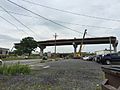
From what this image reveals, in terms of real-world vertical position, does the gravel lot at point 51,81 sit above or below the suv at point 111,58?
below

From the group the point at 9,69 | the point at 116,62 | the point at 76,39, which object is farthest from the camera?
the point at 76,39

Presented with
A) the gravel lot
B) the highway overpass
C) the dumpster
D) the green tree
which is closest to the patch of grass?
the gravel lot

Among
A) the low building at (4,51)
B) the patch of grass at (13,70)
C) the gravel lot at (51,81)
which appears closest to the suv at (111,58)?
the gravel lot at (51,81)

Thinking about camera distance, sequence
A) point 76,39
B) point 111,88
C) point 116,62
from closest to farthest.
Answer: point 111,88 → point 116,62 → point 76,39

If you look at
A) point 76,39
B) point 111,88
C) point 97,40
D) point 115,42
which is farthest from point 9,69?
point 76,39

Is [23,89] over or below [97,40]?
below

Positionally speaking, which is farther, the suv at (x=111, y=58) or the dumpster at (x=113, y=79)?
the suv at (x=111, y=58)

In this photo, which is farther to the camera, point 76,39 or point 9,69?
point 76,39

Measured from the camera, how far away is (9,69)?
17531 millimetres

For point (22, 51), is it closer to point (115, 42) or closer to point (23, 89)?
point (115, 42)

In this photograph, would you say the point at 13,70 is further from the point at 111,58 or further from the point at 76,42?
the point at 76,42

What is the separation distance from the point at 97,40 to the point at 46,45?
103 feet

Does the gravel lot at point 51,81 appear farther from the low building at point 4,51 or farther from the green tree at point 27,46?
the low building at point 4,51

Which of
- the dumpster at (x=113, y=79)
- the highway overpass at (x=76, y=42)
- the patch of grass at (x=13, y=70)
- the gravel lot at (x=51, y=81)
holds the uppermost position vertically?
the highway overpass at (x=76, y=42)
